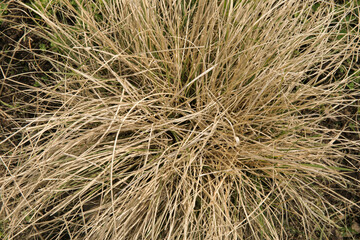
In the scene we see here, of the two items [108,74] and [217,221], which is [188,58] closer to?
[108,74]

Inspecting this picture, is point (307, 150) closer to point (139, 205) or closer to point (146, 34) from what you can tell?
point (139, 205)

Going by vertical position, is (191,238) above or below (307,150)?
below

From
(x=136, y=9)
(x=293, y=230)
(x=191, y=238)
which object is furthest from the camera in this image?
(x=293, y=230)

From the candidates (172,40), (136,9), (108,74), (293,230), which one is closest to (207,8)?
(172,40)

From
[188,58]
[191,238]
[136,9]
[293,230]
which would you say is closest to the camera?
[191,238]

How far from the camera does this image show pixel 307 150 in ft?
5.66

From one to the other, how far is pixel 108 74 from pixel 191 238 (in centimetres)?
97

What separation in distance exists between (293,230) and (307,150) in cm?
56

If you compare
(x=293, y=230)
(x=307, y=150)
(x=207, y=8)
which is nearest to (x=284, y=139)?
(x=307, y=150)

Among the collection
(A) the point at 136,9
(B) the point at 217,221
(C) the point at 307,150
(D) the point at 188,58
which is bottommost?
(B) the point at 217,221

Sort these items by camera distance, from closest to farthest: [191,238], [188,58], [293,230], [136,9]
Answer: [191,238]
[136,9]
[188,58]
[293,230]

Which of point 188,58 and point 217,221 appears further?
point 188,58

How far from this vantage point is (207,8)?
6.03 feet

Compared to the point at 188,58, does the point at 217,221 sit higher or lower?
lower
